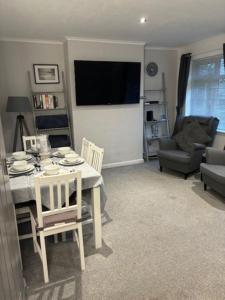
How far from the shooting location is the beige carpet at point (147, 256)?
5.69ft

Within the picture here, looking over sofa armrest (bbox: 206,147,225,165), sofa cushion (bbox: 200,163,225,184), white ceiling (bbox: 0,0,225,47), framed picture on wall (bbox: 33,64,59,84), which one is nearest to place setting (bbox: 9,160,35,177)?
white ceiling (bbox: 0,0,225,47)

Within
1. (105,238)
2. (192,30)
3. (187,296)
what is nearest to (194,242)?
(187,296)

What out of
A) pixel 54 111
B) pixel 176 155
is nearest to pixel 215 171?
pixel 176 155

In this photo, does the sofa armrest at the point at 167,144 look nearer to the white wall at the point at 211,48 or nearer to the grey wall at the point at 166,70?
the white wall at the point at 211,48

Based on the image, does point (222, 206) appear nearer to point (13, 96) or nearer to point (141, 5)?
point (141, 5)

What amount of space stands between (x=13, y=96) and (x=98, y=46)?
180 cm

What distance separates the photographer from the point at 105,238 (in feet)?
7.79

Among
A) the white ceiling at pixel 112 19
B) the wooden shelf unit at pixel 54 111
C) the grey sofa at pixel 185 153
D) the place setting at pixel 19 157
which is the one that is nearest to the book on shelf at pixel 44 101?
the wooden shelf unit at pixel 54 111

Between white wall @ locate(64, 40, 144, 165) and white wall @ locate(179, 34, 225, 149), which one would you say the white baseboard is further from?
white wall @ locate(179, 34, 225, 149)

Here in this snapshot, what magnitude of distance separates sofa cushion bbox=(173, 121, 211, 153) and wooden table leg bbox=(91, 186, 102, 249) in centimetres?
241

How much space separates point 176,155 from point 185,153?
0.76ft

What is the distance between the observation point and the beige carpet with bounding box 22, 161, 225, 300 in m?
1.73

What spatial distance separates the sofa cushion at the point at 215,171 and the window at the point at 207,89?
128 cm

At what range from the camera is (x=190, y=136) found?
425cm
